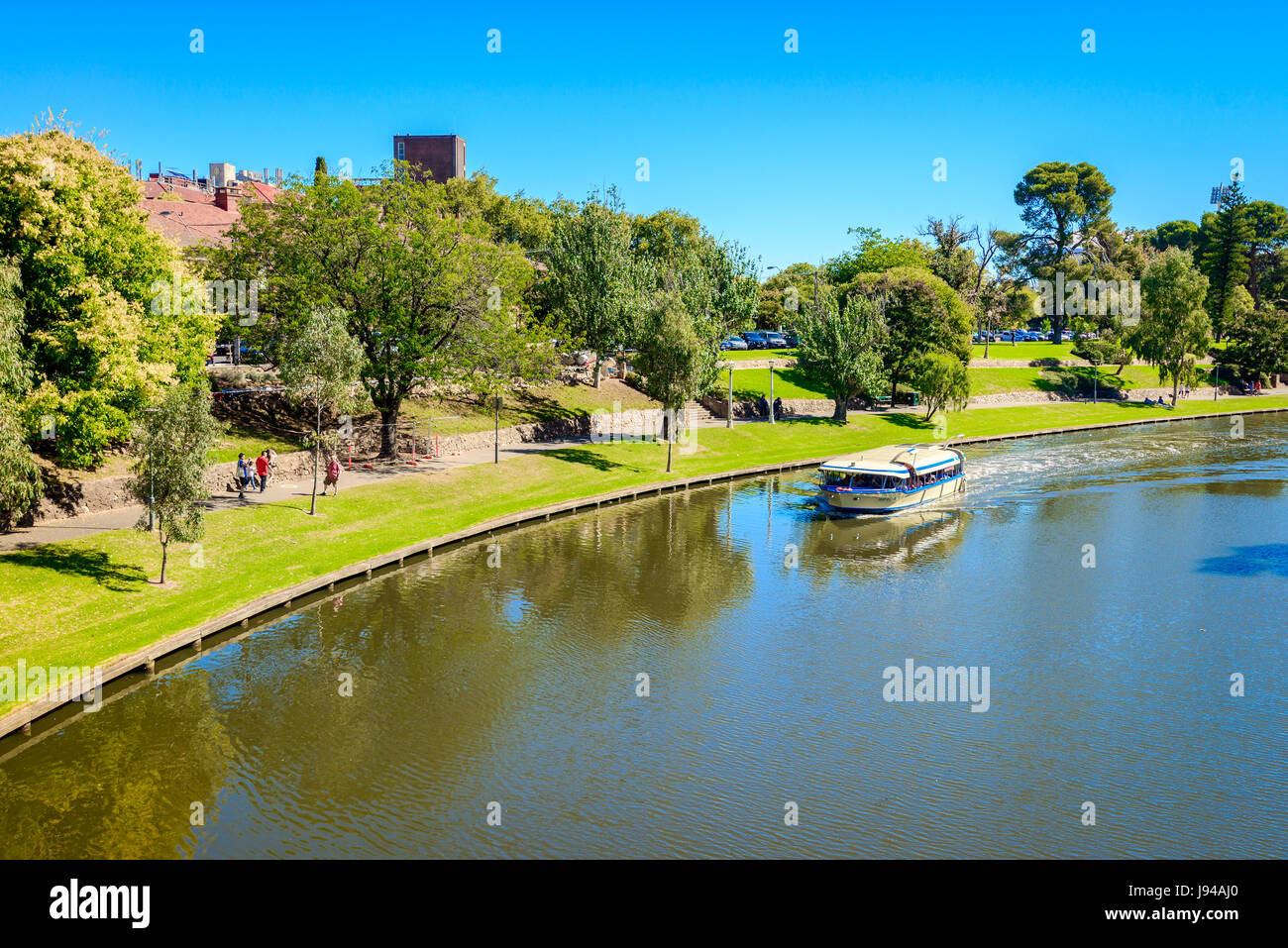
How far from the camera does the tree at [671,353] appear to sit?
6272 cm

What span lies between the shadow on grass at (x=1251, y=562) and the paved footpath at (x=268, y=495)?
39.7 metres

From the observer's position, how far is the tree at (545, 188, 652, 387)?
76.6 meters

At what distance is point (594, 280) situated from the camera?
7700 centimetres

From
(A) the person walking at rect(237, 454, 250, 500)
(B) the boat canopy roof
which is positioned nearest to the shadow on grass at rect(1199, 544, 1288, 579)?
(B) the boat canopy roof

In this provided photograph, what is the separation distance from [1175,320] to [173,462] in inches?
4349

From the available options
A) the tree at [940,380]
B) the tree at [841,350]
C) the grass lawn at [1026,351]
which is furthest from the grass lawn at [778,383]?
the grass lawn at [1026,351]

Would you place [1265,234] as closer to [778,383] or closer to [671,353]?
[778,383]

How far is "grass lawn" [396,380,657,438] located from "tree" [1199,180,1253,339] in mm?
109017

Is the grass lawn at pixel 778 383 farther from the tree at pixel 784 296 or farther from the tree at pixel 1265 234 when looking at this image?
the tree at pixel 1265 234

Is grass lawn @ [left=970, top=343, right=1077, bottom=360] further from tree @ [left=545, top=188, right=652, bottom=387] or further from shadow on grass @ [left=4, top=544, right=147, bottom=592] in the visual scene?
shadow on grass @ [left=4, top=544, right=147, bottom=592]

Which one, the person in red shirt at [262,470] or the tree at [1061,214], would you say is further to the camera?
the tree at [1061,214]

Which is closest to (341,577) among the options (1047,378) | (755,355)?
(755,355)

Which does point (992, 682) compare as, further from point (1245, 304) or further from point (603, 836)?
point (1245, 304)
